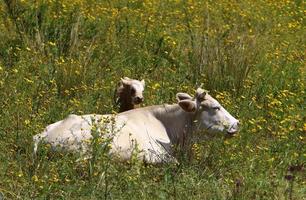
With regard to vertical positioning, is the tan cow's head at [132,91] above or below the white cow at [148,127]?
below

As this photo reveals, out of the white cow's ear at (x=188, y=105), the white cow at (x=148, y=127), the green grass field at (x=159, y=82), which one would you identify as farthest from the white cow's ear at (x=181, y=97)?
the green grass field at (x=159, y=82)

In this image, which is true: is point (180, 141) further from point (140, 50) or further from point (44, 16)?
point (44, 16)

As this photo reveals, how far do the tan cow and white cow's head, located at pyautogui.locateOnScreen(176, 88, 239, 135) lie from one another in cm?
67

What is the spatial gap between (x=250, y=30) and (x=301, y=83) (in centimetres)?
213

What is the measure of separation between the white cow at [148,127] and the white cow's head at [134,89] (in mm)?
467

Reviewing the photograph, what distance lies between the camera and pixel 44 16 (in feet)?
38.7

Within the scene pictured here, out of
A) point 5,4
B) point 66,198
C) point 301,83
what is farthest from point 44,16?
point 66,198

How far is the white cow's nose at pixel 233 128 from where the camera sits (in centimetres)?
868

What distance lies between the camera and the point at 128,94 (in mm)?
9633

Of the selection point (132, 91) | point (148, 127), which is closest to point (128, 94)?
point (132, 91)

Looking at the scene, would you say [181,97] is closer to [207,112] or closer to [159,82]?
[207,112]

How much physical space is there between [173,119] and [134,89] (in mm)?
676

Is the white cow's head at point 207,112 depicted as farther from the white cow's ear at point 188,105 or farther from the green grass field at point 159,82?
the green grass field at point 159,82

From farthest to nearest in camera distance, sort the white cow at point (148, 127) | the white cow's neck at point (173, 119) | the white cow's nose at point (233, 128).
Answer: the white cow's neck at point (173, 119), the white cow's nose at point (233, 128), the white cow at point (148, 127)
